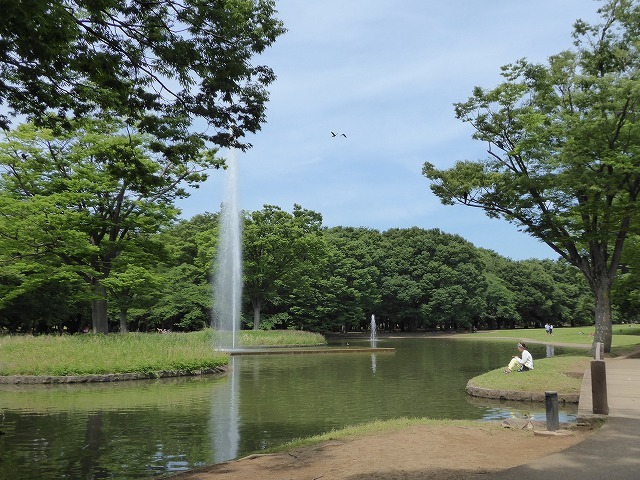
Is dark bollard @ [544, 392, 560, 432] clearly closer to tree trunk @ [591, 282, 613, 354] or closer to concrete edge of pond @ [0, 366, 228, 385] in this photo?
tree trunk @ [591, 282, 613, 354]

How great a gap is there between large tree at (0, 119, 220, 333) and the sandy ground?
20.4m

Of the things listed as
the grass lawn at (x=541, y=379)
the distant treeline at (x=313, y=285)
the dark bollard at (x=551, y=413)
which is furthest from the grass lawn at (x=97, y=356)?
the dark bollard at (x=551, y=413)

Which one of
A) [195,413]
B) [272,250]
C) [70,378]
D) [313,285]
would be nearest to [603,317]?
[195,413]

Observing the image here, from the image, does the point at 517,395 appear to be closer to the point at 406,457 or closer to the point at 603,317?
the point at 406,457

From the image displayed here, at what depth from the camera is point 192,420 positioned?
13461 millimetres

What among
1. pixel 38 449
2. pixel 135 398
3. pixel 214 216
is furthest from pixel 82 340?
pixel 214 216

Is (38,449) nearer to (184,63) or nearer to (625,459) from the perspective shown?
(184,63)

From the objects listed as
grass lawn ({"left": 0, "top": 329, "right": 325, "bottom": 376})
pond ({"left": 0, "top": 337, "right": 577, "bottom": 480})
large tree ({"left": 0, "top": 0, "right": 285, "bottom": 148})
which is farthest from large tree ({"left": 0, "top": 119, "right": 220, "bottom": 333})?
large tree ({"left": 0, "top": 0, "right": 285, "bottom": 148})

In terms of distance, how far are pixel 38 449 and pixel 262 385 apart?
994cm

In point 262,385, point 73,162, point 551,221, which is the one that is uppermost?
point 73,162

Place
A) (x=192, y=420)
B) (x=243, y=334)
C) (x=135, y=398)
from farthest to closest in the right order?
(x=243, y=334), (x=135, y=398), (x=192, y=420)

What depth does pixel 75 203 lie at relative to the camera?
96.0 feet

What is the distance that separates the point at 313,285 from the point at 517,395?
50.2 metres

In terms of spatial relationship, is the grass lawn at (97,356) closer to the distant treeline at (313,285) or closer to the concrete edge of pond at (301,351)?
the distant treeline at (313,285)
